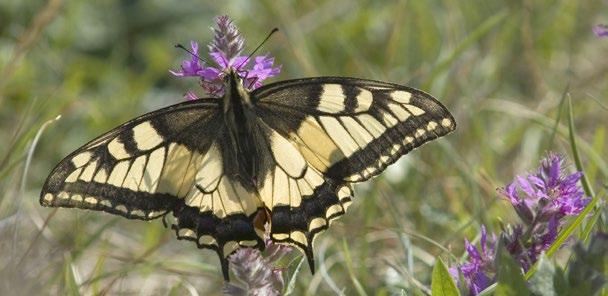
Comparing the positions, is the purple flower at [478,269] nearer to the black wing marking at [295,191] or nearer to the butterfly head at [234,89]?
the black wing marking at [295,191]

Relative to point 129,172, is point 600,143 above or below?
below

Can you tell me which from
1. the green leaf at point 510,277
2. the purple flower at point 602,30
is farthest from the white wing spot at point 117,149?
the purple flower at point 602,30

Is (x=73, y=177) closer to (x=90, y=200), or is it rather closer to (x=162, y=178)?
(x=90, y=200)

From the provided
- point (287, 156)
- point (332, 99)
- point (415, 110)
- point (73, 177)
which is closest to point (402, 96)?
point (415, 110)

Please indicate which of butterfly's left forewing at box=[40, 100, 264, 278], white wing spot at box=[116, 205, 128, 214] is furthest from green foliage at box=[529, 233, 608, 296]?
white wing spot at box=[116, 205, 128, 214]

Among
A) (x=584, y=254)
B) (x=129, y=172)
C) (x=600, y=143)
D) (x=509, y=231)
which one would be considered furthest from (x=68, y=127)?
(x=584, y=254)

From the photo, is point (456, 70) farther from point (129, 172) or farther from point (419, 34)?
point (129, 172)

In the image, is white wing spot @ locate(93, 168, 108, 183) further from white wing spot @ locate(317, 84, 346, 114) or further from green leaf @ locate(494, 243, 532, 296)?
green leaf @ locate(494, 243, 532, 296)
